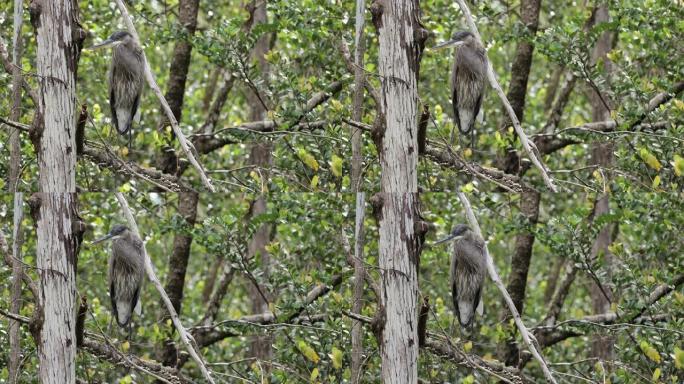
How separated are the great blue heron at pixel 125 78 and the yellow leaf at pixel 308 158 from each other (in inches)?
36.3

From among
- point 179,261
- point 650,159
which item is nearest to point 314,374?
point 179,261

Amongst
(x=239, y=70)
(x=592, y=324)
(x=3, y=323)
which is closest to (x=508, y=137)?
(x=592, y=324)

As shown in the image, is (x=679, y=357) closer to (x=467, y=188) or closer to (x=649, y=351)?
(x=649, y=351)

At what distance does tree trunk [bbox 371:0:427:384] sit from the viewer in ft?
18.5

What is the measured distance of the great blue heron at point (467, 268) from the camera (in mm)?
6352

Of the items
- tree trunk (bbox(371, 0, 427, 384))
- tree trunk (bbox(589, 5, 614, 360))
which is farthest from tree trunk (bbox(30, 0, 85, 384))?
tree trunk (bbox(589, 5, 614, 360))

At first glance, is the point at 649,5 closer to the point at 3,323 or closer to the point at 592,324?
the point at 592,324

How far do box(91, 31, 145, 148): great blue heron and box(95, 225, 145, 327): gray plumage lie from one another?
63 cm

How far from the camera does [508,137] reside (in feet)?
21.9

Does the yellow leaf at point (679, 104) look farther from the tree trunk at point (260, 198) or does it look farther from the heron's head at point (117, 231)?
the heron's head at point (117, 231)

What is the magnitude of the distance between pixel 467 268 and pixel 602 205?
146cm

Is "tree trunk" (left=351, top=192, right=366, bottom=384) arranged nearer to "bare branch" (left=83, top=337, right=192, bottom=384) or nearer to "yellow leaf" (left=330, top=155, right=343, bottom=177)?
"yellow leaf" (left=330, top=155, right=343, bottom=177)

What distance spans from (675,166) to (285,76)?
2198 mm

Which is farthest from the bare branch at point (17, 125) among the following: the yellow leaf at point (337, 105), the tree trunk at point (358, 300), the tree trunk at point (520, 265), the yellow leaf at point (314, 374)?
the tree trunk at point (520, 265)
